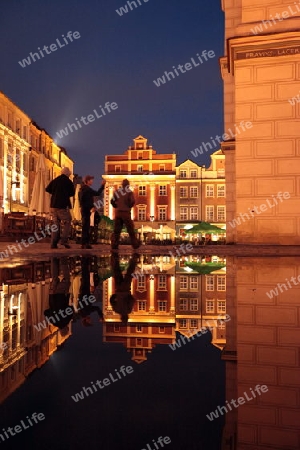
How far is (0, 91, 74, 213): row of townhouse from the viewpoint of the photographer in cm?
4228

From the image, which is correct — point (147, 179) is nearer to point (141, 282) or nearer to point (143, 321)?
point (141, 282)

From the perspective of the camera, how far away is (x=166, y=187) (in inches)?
2306

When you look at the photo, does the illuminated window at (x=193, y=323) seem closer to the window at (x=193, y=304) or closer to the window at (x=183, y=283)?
the window at (x=193, y=304)

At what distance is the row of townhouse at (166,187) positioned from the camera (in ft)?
190

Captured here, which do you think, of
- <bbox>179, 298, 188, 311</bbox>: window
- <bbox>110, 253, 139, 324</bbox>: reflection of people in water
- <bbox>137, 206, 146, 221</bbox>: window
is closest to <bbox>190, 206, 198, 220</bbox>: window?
<bbox>137, 206, 146, 221</bbox>: window

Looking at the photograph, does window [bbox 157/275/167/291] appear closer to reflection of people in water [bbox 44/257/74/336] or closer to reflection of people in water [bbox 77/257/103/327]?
reflection of people in water [bbox 77/257/103/327]

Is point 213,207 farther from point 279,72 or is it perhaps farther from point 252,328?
point 252,328

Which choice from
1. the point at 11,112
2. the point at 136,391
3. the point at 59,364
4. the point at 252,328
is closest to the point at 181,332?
the point at 252,328

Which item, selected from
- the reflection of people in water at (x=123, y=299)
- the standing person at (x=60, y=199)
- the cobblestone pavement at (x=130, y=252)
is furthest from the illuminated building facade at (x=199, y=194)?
the reflection of people in water at (x=123, y=299)

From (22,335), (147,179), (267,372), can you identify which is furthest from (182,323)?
(147,179)

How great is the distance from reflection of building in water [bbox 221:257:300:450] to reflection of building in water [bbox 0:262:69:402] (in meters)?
0.55

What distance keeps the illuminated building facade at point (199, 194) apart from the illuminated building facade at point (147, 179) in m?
1.12

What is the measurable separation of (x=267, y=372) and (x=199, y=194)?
187 feet

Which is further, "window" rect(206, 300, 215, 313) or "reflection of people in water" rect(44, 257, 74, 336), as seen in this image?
"window" rect(206, 300, 215, 313)
